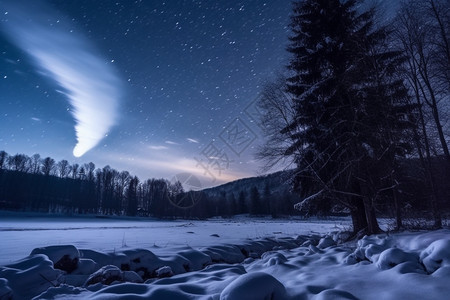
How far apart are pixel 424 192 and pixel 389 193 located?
1323mm

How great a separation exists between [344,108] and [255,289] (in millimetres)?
8631

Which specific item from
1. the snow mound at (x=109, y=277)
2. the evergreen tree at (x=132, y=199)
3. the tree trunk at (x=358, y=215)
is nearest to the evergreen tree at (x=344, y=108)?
the tree trunk at (x=358, y=215)

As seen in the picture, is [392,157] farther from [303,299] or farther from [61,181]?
[61,181]

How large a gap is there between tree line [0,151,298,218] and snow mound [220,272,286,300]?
62.4 m

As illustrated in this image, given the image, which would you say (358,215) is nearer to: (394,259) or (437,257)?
(394,259)

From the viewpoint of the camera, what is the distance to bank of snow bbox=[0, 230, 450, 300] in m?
2.93

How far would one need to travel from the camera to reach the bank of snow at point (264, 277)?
2.93 meters

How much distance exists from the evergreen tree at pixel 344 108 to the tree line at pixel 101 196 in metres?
54.7

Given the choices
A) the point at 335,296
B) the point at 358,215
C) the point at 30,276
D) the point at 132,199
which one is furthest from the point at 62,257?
the point at 132,199

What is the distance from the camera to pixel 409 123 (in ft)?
24.9

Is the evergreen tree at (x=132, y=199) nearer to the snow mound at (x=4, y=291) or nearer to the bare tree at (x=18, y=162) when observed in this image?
the bare tree at (x=18, y=162)

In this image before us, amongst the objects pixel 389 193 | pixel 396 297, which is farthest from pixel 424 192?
pixel 396 297

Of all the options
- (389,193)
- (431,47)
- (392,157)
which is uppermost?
(431,47)

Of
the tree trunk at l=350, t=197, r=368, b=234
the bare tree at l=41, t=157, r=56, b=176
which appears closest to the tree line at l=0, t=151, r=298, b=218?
the bare tree at l=41, t=157, r=56, b=176
